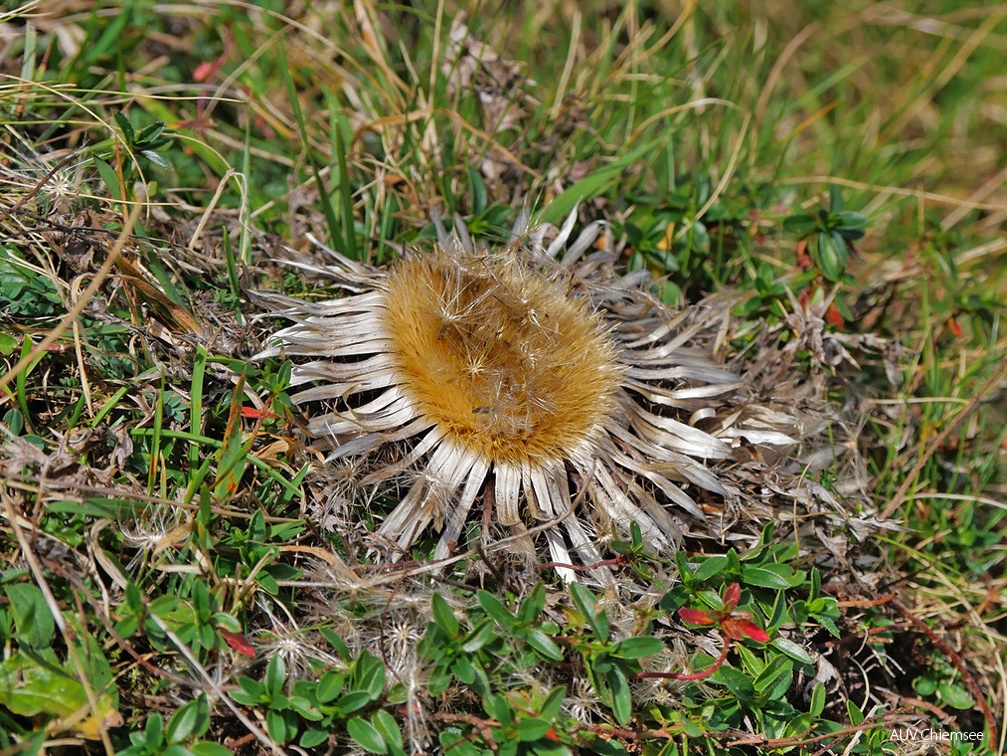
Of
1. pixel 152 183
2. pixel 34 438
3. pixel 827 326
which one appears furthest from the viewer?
pixel 827 326

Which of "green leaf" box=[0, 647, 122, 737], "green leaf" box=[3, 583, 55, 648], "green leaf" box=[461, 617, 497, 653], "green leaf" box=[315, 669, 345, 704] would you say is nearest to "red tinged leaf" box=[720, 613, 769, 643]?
"green leaf" box=[461, 617, 497, 653]

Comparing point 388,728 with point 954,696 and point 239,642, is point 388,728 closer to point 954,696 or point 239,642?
point 239,642

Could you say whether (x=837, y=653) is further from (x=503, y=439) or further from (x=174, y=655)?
(x=174, y=655)

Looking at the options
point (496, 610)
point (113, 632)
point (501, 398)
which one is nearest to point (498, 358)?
point (501, 398)

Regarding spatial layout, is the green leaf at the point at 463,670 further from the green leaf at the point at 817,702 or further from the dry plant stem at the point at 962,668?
the dry plant stem at the point at 962,668

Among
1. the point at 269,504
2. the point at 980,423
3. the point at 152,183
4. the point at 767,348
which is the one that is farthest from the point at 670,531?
the point at 152,183

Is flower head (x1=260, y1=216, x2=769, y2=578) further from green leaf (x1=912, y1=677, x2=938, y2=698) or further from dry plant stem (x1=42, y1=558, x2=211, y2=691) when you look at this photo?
green leaf (x1=912, y1=677, x2=938, y2=698)
